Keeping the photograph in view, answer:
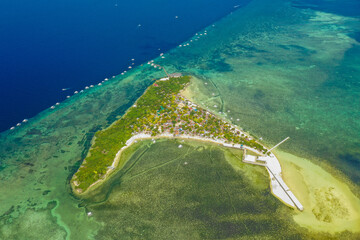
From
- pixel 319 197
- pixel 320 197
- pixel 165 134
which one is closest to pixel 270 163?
pixel 319 197

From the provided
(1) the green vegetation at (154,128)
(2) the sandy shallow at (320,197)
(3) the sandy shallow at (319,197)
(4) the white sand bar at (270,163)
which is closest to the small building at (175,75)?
(1) the green vegetation at (154,128)

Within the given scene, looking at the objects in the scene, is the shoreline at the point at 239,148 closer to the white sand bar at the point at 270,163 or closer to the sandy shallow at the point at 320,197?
the white sand bar at the point at 270,163

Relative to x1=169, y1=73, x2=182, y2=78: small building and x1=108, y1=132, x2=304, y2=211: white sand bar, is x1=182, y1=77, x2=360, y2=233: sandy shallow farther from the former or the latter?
x1=169, y1=73, x2=182, y2=78: small building

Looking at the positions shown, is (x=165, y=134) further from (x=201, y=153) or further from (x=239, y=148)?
(x=239, y=148)

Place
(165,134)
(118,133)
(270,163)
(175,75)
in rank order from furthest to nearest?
1. (175,75)
2. (118,133)
3. (165,134)
4. (270,163)

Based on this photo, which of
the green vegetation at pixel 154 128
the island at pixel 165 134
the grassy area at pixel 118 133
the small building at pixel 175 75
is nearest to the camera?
the island at pixel 165 134
